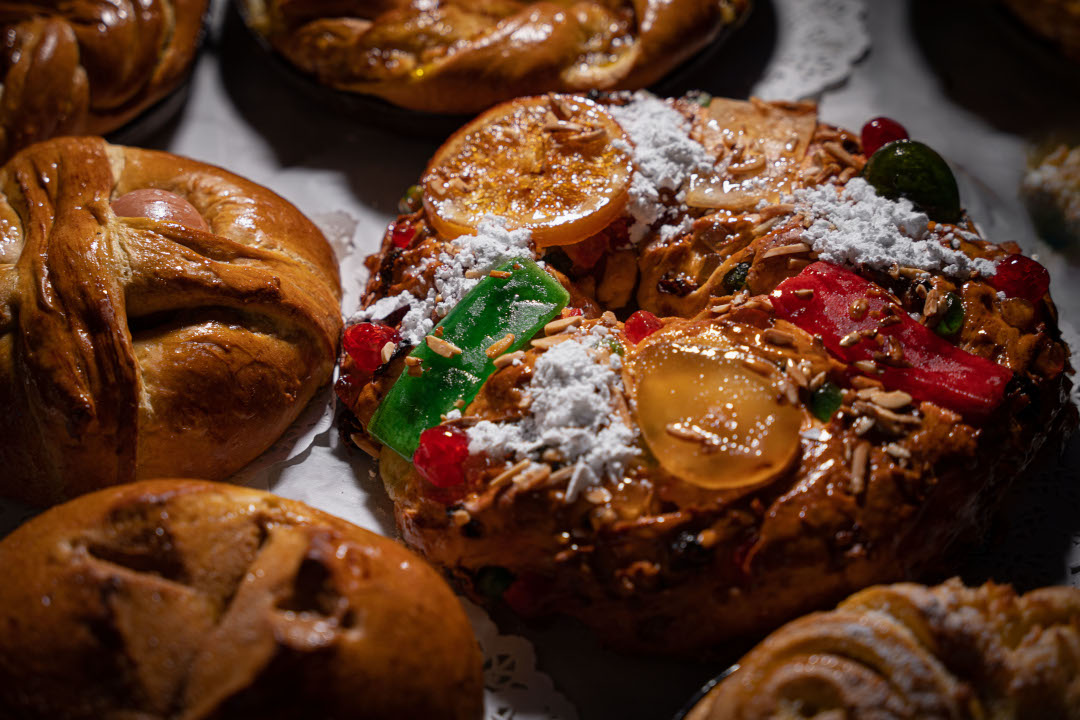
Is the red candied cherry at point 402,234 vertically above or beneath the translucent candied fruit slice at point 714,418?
beneath

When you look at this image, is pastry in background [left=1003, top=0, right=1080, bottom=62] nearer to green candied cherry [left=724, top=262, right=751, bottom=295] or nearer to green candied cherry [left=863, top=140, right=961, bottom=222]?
green candied cherry [left=863, top=140, right=961, bottom=222]

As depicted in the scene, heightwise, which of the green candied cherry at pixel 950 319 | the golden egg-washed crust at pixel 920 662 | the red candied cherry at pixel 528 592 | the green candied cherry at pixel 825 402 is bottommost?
the red candied cherry at pixel 528 592

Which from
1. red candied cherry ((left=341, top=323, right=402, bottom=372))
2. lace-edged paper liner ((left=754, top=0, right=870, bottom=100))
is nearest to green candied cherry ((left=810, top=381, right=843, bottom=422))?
red candied cherry ((left=341, top=323, right=402, bottom=372))

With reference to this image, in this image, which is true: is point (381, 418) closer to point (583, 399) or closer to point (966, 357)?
point (583, 399)

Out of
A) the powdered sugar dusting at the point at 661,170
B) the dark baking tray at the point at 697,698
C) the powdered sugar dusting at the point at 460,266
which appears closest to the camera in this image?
the dark baking tray at the point at 697,698

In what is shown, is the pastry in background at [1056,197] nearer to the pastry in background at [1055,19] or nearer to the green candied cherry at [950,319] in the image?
the pastry in background at [1055,19]

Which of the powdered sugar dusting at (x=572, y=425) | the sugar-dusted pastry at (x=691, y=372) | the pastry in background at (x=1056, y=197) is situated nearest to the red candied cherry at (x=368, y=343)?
the sugar-dusted pastry at (x=691, y=372)
